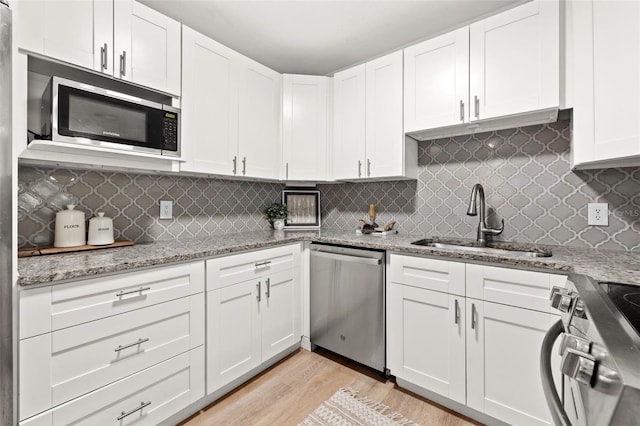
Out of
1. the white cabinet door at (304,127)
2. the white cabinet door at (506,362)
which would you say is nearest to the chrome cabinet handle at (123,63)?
the white cabinet door at (304,127)

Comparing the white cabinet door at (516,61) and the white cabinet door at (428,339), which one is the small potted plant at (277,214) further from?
the white cabinet door at (516,61)

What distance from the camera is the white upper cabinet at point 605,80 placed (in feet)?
4.21

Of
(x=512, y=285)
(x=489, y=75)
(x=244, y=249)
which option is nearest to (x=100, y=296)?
(x=244, y=249)

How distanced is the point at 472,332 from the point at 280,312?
126 cm

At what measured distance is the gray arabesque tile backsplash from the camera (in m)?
1.66

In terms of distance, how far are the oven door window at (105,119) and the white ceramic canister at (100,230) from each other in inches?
19.7

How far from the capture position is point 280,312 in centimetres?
217

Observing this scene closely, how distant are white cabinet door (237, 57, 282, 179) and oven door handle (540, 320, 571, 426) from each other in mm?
1999

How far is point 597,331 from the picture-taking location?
502 millimetres

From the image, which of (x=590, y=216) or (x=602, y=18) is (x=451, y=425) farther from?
(x=602, y=18)

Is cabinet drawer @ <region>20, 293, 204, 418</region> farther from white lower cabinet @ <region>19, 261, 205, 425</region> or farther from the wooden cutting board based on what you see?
the wooden cutting board

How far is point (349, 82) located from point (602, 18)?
156 centimetres

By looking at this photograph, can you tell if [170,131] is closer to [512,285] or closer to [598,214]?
[512,285]

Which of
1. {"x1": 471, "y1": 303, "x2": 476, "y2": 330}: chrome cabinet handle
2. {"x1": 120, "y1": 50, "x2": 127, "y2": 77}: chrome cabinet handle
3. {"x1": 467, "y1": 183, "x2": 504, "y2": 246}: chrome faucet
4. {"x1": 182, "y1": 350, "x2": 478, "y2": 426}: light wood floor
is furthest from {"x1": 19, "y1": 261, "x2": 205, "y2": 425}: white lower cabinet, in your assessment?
{"x1": 467, "y1": 183, "x2": 504, "y2": 246}: chrome faucet
